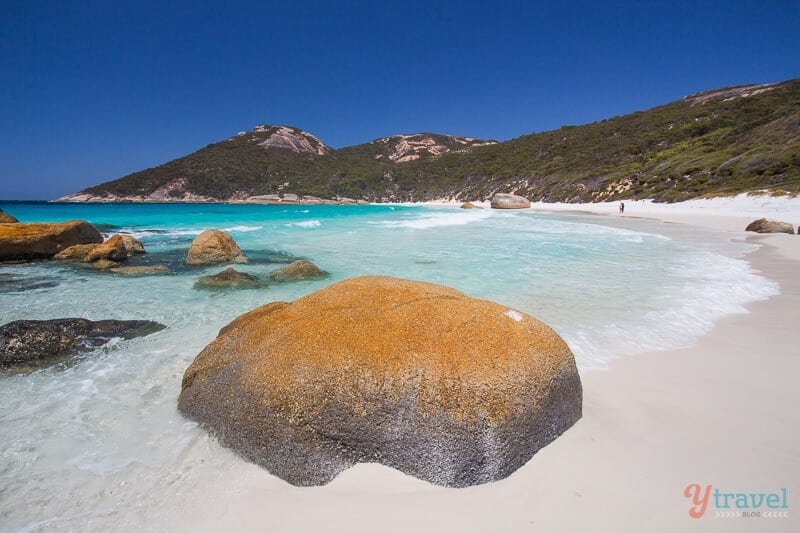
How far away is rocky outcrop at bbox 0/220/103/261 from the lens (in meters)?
11.3

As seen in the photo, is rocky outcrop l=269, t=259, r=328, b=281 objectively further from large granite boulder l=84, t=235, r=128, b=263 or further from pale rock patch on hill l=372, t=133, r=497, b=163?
pale rock patch on hill l=372, t=133, r=497, b=163

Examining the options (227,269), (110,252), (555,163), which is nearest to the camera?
(227,269)

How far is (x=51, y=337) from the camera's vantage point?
500 centimetres

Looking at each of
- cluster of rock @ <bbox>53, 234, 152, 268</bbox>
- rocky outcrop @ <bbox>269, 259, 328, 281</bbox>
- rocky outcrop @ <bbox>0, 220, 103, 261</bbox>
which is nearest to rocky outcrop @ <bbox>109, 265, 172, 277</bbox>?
cluster of rock @ <bbox>53, 234, 152, 268</bbox>

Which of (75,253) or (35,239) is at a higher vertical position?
(35,239)

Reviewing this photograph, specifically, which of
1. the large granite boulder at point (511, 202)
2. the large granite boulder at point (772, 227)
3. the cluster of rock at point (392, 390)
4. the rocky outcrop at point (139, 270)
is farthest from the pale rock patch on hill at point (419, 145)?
the cluster of rock at point (392, 390)

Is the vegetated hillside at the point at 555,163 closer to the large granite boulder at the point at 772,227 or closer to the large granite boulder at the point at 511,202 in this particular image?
the large granite boulder at the point at 511,202

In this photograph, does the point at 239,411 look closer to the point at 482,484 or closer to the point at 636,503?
the point at 482,484

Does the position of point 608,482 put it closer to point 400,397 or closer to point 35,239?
point 400,397

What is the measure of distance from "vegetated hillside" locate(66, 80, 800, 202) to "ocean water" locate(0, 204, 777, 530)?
25187 mm

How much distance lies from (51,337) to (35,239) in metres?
9.62

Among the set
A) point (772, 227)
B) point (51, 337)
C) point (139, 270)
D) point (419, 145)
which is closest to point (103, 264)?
point (139, 270)

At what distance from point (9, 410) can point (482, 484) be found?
4482 millimetres

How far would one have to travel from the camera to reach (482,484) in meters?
2.61
